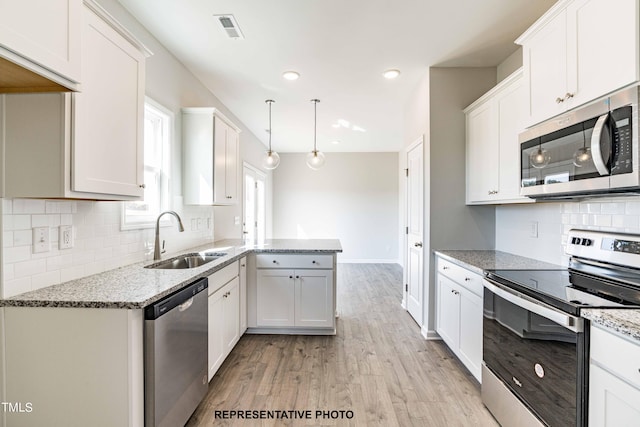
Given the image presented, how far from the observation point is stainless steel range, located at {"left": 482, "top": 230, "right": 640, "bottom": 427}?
52.6 inches

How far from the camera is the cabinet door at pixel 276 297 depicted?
3.24 metres

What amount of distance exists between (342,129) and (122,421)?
5.10 m

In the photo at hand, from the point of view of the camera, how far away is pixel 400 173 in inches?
303

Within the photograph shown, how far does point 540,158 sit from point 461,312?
1.29m

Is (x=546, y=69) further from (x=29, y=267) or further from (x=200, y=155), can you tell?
(x=29, y=267)

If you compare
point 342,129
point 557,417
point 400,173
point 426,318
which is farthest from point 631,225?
point 400,173

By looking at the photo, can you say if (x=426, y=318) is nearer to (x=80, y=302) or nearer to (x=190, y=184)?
(x=190, y=184)

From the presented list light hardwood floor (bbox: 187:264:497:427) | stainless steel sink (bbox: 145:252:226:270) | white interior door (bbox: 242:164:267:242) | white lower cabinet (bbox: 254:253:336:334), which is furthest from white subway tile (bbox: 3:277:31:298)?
white interior door (bbox: 242:164:267:242)

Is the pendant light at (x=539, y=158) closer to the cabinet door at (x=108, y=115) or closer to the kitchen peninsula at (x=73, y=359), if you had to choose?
the kitchen peninsula at (x=73, y=359)

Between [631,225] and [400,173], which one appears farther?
[400,173]

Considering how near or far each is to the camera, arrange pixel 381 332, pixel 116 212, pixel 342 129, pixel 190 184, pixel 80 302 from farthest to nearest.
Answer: pixel 342 129
pixel 381 332
pixel 190 184
pixel 116 212
pixel 80 302

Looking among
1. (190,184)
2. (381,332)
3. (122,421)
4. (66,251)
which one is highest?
(190,184)

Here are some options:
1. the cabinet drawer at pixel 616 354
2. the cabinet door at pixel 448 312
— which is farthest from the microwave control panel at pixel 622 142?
the cabinet door at pixel 448 312

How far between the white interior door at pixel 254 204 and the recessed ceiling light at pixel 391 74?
3070mm
